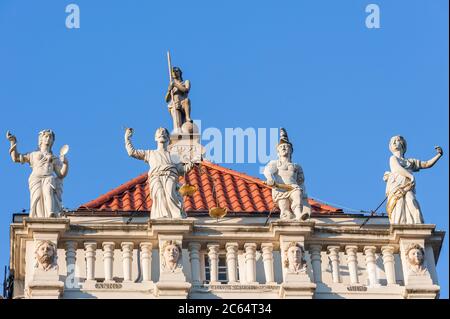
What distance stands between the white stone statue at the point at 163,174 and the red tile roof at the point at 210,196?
5332 millimetres

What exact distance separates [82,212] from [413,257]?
9556 mm

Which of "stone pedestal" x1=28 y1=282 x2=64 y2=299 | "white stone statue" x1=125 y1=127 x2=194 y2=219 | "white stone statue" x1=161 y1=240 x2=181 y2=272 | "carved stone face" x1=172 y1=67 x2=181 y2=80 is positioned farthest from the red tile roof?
"stone pedestal" x1=28 y1=282 x2=64 y2=299

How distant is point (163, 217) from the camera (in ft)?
129

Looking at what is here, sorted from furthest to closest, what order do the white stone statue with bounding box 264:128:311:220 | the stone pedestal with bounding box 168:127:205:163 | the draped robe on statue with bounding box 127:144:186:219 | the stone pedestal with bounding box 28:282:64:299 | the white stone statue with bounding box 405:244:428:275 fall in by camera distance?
the stone pedestal with bounding box 168:127:205:163 < the white stone statue with bounding box 264:128:311:220 < the draped robe on statue with bounding box 127:144:186:219 < the white stone statue with bounding box 405:244:428:275 < the stone pedestal with bounding box 28:282:64:299

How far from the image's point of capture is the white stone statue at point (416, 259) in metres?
39.0

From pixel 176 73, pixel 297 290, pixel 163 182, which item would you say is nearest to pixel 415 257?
pixel 297 290

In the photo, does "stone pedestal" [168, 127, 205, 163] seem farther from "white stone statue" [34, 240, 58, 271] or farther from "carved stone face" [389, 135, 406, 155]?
"white stone statue" [34, 240, 58, 271]

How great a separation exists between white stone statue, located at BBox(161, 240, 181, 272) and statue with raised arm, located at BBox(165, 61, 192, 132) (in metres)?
10.2

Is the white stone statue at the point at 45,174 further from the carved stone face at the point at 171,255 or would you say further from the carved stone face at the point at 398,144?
the carved stone face at the point at 398,144

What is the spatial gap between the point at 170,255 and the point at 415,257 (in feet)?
15.6

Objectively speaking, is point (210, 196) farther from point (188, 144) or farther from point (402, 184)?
point (402, 184)

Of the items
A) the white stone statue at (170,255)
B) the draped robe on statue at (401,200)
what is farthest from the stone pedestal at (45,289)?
the draped robe on statue at (401,200)

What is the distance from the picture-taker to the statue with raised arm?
48.9 metres

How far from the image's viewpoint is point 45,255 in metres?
38.3
